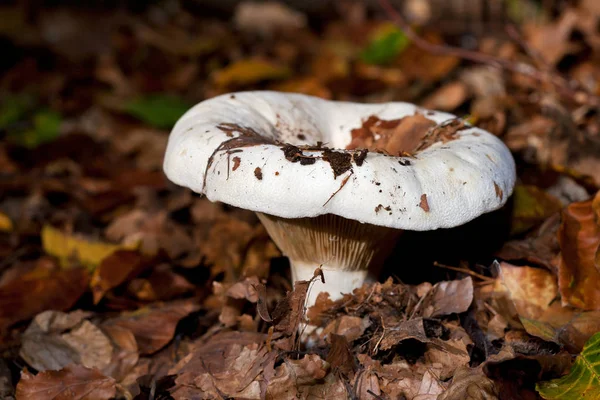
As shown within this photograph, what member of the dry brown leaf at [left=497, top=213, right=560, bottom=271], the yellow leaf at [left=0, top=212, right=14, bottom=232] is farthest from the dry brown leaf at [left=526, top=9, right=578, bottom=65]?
the yellow leaf at [left=0, top=212, right=14, bottom=232]

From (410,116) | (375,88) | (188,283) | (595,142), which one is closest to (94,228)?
(188,283)

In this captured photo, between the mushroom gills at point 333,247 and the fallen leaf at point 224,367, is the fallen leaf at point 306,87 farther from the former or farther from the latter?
the fallen leaf at point 224,367

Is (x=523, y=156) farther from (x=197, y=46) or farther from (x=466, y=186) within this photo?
(x=197, y=46)

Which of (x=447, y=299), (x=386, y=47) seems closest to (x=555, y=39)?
(x=386, y=47)

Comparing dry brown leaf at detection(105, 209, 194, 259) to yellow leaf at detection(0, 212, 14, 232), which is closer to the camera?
dry brown leaf at detection(105, 209, 194, 259)

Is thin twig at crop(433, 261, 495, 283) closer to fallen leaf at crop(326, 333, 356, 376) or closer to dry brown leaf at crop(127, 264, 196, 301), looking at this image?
fallen leaf at crop(326, 333, 356, 376)

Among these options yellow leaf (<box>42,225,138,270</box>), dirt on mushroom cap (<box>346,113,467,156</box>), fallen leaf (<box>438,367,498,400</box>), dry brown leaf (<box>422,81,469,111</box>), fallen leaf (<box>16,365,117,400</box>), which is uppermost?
dirt on mushroom cap (<box>346,113,467,156</box>)

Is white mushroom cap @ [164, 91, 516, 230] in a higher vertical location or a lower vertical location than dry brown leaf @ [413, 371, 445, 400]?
higher
